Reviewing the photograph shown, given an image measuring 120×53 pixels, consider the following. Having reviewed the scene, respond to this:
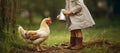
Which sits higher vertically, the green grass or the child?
the child

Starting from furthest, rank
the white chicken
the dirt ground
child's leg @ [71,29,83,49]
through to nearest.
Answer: child's leg @ [71,29,83,49] < the dirt ground < the white chicken

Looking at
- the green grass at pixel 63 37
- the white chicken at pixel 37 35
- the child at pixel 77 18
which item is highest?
the child at pixel 77 18

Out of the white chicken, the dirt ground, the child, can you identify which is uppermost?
the child

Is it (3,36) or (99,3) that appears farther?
(99,3)

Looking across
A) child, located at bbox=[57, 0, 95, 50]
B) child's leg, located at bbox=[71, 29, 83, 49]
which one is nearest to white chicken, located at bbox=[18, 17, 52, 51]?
child, located at bbox=[57, 0, 95, 50]

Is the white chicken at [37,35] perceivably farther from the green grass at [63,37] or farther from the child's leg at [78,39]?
the child's leg at [78,39]

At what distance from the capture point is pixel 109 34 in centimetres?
765

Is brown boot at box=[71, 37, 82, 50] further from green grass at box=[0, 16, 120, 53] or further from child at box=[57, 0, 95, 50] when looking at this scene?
green grass at box=[0, 16, 120, 53]

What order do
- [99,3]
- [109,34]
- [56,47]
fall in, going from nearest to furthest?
[56,47]
[109,34]
[99,3]

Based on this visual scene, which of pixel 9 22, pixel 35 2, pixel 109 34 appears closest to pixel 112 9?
pixel 35 2

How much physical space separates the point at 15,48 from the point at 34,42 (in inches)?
13.4

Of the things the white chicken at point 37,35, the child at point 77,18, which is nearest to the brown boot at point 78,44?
the child at point 77,18

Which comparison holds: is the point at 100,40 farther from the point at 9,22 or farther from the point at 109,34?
the point at 9,22

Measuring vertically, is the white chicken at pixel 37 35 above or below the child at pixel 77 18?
below
